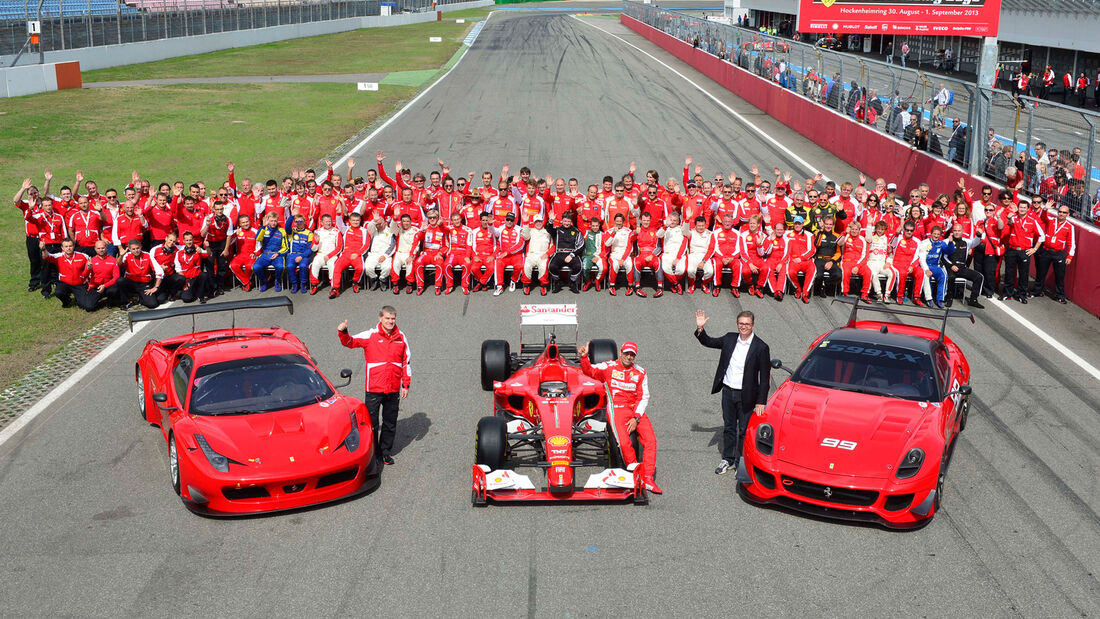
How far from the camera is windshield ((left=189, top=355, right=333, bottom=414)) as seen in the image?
10445 millimetres

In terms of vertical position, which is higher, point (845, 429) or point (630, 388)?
point (630, 388)

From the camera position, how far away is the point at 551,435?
10117mm

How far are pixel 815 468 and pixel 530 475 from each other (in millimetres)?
2965

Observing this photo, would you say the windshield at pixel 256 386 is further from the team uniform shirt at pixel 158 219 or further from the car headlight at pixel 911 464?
the team uniform shirt at pixel 158 219

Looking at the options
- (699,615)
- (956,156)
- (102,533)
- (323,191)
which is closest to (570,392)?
(699,615)

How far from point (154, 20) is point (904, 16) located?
1777 inches

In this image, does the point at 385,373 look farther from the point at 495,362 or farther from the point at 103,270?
the point at 103,270

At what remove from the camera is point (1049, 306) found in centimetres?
1719

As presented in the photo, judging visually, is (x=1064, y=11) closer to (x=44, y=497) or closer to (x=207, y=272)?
(x=207, y=272)

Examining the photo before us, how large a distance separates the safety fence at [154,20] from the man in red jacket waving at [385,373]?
38.9m

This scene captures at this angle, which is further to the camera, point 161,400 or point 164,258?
point 164,258

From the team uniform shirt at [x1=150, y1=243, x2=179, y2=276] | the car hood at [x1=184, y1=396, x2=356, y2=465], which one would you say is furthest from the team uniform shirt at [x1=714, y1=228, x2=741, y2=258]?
the team uniform shirt at [x1=150, y1=243, x2=179, y2=276]

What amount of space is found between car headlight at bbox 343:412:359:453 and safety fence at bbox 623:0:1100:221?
13.9 m

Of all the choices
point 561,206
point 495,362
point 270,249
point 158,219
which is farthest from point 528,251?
point 158,219
